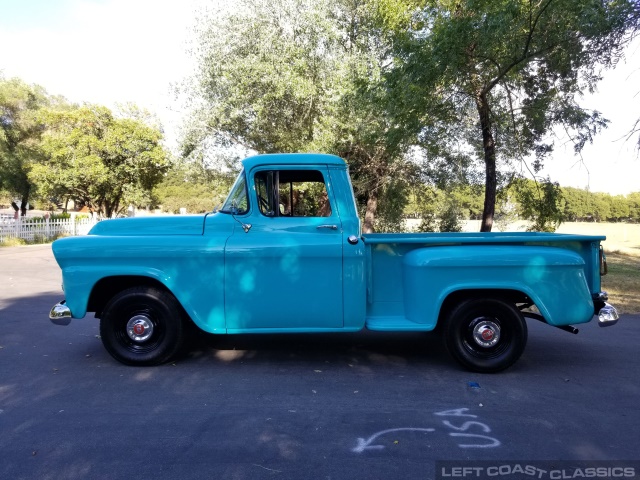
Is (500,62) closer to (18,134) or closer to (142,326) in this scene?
(142,326)

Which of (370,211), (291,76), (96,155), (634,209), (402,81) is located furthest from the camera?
(634,209)

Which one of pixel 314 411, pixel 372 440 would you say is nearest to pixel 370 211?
pixel 314 411

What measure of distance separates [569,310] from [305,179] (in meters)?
2.92

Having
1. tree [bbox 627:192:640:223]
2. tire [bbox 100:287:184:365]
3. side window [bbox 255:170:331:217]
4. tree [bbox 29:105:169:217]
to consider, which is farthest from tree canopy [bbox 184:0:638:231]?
tree [bbox 627:192:640:223]

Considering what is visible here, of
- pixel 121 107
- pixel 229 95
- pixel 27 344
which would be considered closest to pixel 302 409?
pixel 27 344

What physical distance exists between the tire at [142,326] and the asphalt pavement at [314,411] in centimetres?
18

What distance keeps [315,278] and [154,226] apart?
180cm

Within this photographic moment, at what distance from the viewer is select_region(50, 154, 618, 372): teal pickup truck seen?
4859 mm

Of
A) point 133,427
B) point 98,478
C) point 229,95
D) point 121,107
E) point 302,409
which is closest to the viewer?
point 98,478

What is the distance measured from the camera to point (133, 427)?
3.79 m

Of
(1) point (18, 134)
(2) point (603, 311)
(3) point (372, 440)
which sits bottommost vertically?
(3) point (372, 440)

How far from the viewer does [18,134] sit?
1153 inches

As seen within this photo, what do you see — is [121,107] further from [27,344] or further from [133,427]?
[133,427]

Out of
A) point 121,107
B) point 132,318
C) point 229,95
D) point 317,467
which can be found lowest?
point 317,467
